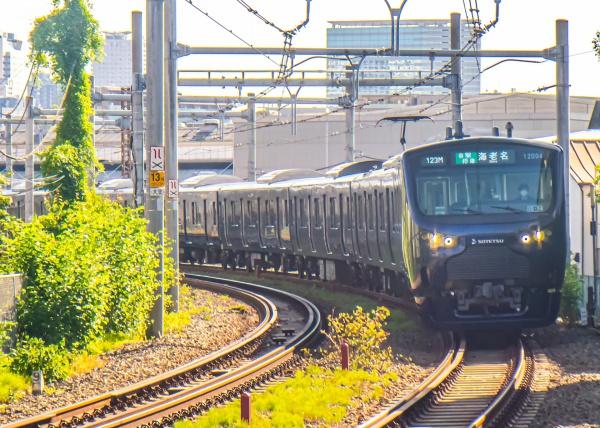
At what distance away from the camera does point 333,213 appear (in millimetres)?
28891

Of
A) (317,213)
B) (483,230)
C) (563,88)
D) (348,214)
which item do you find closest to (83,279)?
(483,230)

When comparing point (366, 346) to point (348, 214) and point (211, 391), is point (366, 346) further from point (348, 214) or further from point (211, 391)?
point (348, 214)

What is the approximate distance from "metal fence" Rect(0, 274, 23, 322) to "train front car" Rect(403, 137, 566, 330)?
578cm

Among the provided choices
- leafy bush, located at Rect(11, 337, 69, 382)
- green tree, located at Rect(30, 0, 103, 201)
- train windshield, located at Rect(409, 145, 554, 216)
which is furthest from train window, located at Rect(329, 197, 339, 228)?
leafy bush, located at Rect(11, 337, 69, 382)

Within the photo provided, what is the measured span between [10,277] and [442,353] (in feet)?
20.6

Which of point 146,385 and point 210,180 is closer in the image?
point 146,385

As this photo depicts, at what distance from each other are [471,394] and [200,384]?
321cm

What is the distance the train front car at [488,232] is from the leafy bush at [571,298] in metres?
2.21

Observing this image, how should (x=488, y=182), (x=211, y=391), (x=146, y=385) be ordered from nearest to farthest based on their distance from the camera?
(x=211, y=391) < (x=146, y=385) < (x=488, y=182)

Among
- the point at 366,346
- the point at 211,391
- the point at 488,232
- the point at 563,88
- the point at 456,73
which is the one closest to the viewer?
the point at 211,391

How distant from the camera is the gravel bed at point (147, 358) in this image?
13.4 metres

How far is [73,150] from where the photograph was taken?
32.9 metres

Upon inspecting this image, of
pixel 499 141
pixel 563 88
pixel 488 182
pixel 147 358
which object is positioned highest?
pixel 563 88

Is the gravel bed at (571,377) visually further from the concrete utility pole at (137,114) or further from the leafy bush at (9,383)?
the concrete utility pole at (137,114)
